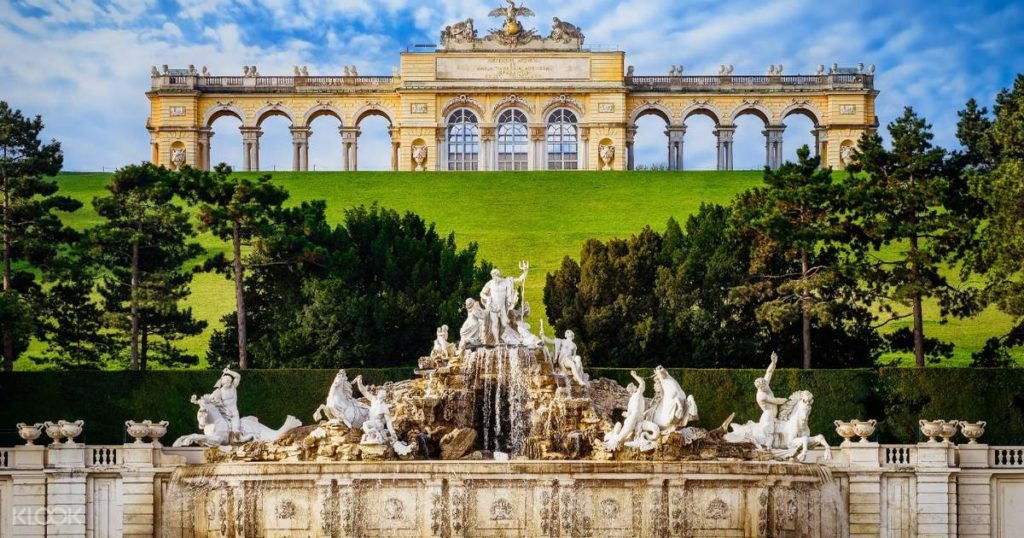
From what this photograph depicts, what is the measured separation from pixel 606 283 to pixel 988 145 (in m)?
11.6

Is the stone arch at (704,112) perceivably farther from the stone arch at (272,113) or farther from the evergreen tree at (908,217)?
the evergreen tree at (908,217)

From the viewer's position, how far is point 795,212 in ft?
155

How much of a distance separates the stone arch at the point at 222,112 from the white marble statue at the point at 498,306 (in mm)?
42629

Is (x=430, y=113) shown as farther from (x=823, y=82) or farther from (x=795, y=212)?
(x=795, y=212)

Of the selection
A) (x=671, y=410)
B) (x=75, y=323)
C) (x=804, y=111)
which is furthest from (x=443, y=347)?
(x=804, y=111)

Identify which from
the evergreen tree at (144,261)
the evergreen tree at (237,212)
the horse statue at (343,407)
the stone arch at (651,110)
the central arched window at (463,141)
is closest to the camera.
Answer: the horse statue at (343,407)

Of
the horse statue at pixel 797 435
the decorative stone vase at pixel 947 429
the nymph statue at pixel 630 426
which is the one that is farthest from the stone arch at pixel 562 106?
the decorative stone vase at pixel 947 429

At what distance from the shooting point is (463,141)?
79125mm

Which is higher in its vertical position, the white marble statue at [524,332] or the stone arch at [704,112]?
the stone arch at [704,112]

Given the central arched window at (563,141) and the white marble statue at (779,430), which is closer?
the white marble statue at (779,430)

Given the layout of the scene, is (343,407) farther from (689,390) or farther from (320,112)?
(320,112)

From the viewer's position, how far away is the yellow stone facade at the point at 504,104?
78188 millimetres

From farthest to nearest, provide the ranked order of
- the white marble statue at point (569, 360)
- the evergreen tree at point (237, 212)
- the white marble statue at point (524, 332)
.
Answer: the evergreen tree at point (237, 212) → the white marble statue at point (524, 332) → the white marble statue at point (569, 360)

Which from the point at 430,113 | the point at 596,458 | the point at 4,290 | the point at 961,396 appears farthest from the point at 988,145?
the point at 430,113
